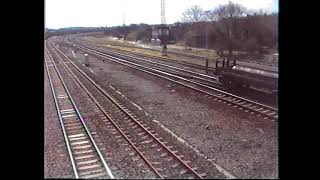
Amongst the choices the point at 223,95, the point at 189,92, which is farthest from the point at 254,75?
the point at 189,92

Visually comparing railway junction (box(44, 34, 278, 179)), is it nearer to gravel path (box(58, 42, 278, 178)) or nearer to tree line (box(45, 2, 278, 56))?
gravel path (box(58, 42, 278, 178))

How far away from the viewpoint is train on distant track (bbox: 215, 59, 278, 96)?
8.77 m

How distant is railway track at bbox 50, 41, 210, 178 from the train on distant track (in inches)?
121

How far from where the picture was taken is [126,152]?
5832 mm

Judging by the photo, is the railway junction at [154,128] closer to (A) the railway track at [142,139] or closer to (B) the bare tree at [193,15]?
(A) the railway track at [142,139]

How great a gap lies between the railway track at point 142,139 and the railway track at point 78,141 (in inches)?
23.5

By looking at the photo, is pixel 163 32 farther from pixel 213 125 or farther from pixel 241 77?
pixel 213 125

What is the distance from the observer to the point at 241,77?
10180 mm

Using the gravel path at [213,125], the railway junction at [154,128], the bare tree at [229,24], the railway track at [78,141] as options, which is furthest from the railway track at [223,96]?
the railway track at [78,141]

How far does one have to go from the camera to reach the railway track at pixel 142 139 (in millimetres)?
4973

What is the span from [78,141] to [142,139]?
1.14 meters

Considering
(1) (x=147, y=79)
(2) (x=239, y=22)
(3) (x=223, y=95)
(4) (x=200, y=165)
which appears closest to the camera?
(4) (x=200, y=165)
